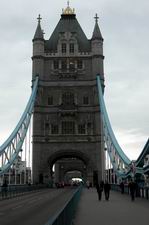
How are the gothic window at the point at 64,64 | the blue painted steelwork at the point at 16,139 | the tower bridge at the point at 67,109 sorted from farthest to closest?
the gothic window at the point at 64,64 < the tower bridge at the point at 67,109 < the blue painted steelwork at the point at 16,139

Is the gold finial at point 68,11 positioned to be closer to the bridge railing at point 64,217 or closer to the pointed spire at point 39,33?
the pointed spire at point 39,33

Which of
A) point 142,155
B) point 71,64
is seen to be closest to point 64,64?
point 71,64

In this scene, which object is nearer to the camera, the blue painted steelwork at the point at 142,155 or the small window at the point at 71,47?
the blue painted steelwork at the point at 142,155

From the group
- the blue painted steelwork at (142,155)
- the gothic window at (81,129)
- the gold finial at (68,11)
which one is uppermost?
the gold finial at (68,11)

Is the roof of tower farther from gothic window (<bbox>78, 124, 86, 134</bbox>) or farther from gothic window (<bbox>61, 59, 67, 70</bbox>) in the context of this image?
gothic window (<bbox>78, 124, 86, 134</bbox>)

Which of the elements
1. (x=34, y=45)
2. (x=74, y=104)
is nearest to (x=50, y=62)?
(x=34, y=45)

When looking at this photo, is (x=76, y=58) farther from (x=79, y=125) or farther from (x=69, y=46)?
(x=79, y=125)

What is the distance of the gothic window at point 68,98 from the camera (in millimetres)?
76188

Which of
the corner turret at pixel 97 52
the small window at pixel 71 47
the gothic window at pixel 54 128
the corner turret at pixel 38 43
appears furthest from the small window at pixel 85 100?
the corner turret at pixel 38 43

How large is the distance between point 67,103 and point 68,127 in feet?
14.4

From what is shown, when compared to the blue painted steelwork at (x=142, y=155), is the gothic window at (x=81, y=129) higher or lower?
higher

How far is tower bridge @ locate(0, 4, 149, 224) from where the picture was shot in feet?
236

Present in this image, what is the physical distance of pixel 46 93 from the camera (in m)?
77.0

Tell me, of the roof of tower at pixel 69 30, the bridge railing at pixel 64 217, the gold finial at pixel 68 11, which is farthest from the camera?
the gold finial at pixel 68 11
